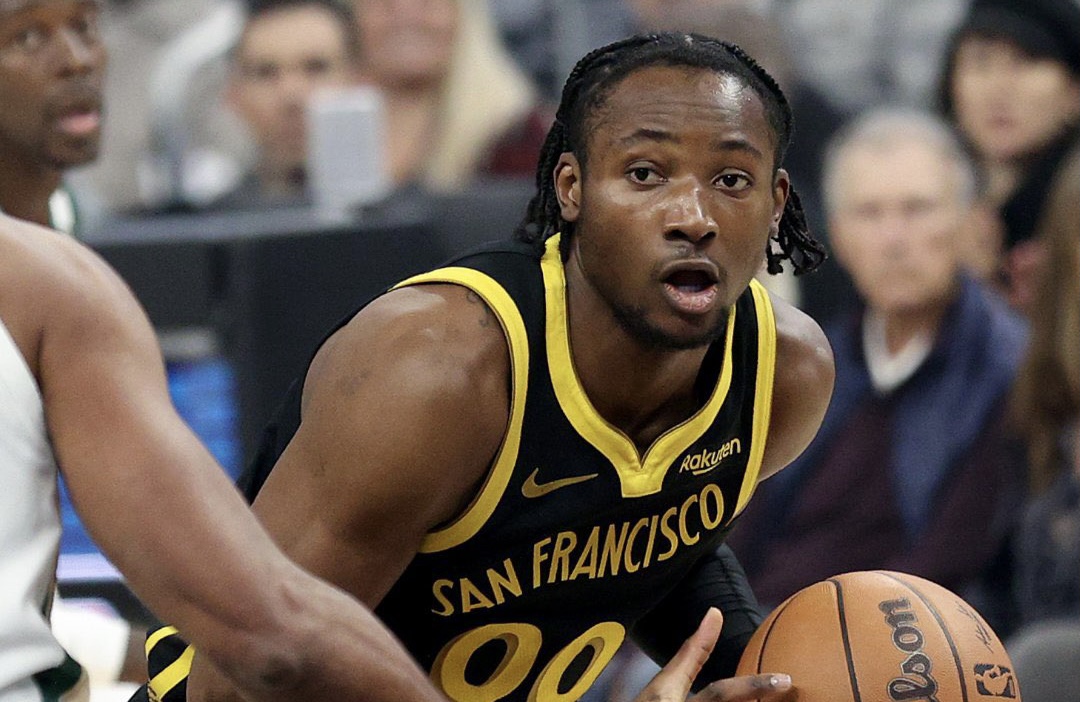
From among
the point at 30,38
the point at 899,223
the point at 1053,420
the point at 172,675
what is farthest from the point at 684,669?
the point at 899,223

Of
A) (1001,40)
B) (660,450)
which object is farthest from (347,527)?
(1001,40)

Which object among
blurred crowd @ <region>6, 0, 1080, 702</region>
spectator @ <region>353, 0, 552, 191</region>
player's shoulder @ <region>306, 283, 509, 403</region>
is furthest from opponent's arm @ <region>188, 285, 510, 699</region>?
spectator @ <region>353, 0, 552, 191</region>

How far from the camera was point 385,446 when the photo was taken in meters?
2.54

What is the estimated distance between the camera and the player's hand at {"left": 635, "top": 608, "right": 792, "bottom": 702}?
2627 mm

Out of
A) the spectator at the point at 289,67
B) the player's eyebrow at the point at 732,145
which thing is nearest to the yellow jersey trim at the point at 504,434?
the player's eyebrow at the point at 732,145

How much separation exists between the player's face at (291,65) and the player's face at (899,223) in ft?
6.43

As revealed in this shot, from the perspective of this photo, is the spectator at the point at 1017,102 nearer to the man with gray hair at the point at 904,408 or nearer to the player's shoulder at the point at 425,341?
the man with gray hair at the point at 904,408

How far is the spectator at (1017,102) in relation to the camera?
18.4 feet

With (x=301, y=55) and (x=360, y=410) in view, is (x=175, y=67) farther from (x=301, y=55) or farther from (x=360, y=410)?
(x=360, y=410)

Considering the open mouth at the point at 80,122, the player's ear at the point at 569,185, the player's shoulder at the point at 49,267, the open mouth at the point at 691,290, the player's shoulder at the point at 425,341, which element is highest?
the player's shoulder at the point at 49,267

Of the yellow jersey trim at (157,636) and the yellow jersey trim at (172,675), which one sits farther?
the yellow jersey trim at (157,636)

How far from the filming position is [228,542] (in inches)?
74.1

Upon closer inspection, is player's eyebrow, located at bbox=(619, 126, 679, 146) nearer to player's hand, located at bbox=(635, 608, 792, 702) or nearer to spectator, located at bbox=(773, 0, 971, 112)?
player's hand, located at bbox=(635, 608, 792, 702)

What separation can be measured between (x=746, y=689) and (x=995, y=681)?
0.41m
